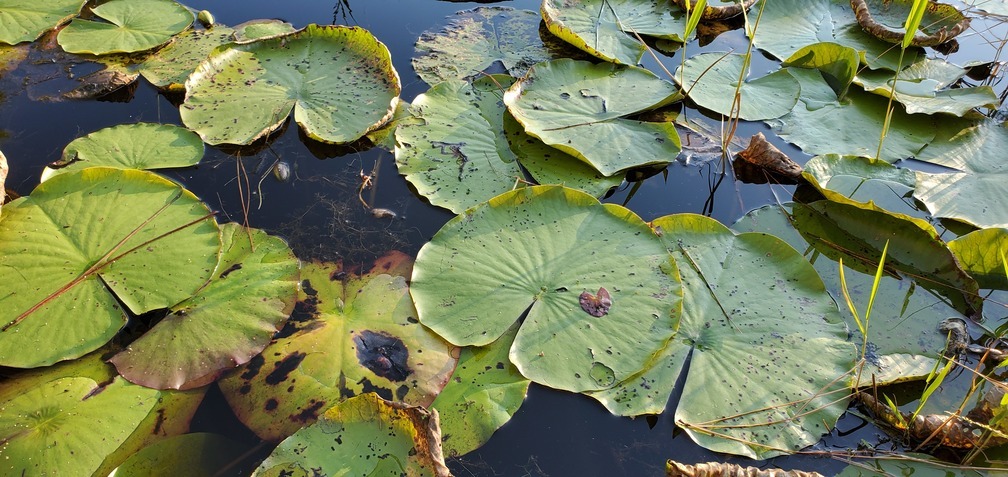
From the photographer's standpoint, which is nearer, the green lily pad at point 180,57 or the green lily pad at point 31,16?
the green lily pad at point 180,57

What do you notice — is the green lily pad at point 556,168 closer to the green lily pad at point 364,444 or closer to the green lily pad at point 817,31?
the green lily pad at point 364,444

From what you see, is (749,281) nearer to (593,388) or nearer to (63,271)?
(593,388)

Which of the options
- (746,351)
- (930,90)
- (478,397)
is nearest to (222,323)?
(478,397)

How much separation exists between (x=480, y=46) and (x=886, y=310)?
2.58 m

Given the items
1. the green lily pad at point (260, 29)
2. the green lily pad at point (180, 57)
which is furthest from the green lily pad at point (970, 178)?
the green lily pad at point (180, 57)

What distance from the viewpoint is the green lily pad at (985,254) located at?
8.05 feet

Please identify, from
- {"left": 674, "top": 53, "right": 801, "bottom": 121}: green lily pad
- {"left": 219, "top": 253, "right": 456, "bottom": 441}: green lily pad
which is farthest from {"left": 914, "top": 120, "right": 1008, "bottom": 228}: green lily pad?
{"left": 219, "top": 253, "right": 456, "bottom": 441}: green lily pad

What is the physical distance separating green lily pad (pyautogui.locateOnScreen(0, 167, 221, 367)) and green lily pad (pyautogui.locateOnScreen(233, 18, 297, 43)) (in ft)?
4.48

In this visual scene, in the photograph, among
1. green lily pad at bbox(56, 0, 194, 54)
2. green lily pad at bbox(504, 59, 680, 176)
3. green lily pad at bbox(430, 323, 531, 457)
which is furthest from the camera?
green lily pad at bbox(56, 0, 194, 54)

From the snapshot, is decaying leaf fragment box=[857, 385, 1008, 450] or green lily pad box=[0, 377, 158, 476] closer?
green lily pad box=[0, 377, 158, 476]

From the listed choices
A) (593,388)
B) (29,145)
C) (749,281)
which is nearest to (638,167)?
(749,281)

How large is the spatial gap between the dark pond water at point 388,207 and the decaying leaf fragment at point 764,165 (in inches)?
3.5

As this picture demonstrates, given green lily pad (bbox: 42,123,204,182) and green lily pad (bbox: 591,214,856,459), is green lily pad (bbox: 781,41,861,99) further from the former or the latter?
green lily pad (bbox: 42,123,204,182)

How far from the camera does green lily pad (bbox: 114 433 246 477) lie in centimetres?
186
